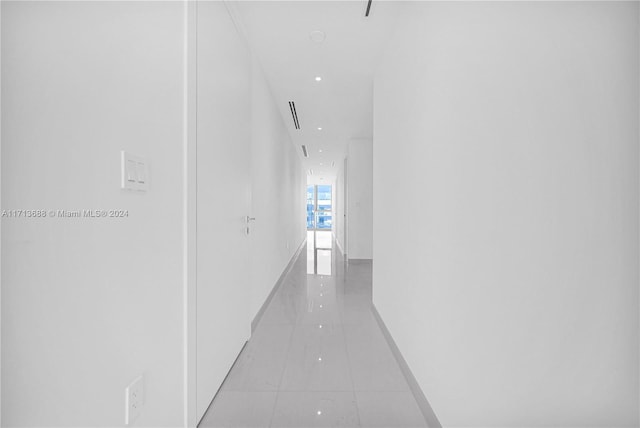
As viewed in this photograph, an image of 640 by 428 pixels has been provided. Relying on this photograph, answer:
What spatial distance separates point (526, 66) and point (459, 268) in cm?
79

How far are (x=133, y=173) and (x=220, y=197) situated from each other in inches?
32.5

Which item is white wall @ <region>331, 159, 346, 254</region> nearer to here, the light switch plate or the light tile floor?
the light tile floor

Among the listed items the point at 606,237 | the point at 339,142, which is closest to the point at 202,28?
the point at 606,237

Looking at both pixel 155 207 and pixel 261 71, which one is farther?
pixel 261 71

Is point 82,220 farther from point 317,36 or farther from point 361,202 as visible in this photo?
point 361,202

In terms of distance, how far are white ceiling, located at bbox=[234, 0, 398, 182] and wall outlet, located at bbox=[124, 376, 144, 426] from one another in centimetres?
240

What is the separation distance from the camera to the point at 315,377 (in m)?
2.02

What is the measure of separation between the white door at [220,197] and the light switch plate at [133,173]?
428 mm

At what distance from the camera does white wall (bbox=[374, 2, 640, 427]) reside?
873 millimetres

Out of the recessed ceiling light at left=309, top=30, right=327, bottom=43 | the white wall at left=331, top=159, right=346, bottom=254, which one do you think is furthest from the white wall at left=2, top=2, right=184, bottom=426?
the white wall at left=331, top=159, right=346, bottom=254

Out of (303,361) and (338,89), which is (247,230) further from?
(338,89)

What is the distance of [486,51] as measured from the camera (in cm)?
115

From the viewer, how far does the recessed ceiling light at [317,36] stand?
2.52m

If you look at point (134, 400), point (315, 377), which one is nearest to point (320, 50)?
point (315, 377)
